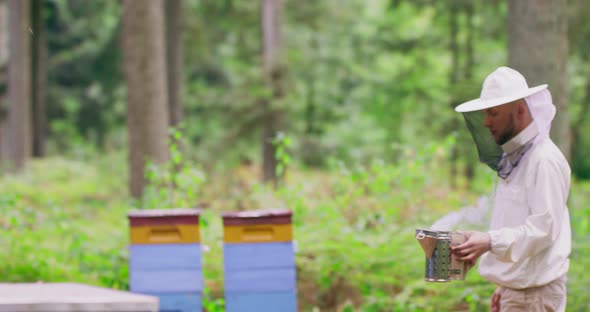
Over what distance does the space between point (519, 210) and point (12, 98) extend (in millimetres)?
17741

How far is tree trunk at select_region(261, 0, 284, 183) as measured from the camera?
55.5 ft

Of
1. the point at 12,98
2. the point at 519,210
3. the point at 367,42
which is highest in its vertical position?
the point at 367,42

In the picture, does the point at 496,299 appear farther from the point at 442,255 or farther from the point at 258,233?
the point at 258,233

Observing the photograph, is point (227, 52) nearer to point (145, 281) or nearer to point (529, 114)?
point (145, 281)

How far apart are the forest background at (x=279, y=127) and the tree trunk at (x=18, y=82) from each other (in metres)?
0.05

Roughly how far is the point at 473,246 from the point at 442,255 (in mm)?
156

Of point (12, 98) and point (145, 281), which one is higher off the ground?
point (12, 98)

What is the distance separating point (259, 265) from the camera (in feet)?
17.8

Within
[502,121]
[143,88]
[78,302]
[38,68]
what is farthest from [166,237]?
[38,68]

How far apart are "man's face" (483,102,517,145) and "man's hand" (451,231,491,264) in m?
0.52

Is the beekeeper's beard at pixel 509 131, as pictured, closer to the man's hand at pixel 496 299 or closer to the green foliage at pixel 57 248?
the man's hand at pixel 496 299

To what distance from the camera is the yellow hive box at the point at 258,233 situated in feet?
17.7

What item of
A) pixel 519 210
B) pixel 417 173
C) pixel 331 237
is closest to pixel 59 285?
pixel 519 210

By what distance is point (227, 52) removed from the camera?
93.6ft
